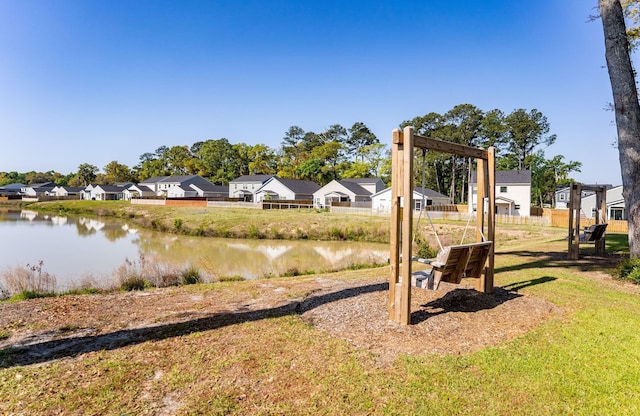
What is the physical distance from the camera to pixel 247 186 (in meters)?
65.9

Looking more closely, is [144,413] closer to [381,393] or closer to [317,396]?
[317,396]

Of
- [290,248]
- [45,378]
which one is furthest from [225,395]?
[290,248]

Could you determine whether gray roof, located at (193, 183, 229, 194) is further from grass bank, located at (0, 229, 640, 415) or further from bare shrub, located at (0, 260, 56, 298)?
grass bank, located at (0, 229, 640, 415)

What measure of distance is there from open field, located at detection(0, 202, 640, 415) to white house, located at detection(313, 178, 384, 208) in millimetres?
43141

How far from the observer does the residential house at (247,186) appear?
209 ft

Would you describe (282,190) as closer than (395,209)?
No

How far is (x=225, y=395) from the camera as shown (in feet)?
11.9

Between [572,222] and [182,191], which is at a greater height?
[182,191]

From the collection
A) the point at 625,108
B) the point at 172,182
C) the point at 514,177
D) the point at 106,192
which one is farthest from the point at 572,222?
the point at 106,192

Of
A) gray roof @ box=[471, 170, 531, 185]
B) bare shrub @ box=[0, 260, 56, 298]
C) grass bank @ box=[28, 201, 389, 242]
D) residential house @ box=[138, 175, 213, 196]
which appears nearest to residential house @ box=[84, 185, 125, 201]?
residential house @ box=[138, 175, 213, 196]

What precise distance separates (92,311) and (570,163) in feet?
237

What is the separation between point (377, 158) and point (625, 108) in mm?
63406

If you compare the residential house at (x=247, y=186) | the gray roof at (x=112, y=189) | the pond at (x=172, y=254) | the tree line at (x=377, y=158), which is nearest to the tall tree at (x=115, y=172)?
the tree line at (x=377, y=158)

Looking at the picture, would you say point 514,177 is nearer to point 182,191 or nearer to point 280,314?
point 280,314
